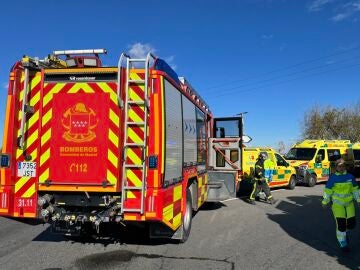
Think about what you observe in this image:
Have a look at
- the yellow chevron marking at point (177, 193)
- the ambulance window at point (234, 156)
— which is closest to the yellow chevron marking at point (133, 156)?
the yellow chevron marking at point (177, 193)

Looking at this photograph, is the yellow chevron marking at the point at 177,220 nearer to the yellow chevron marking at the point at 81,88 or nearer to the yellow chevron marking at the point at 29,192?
the yellow chevron marking at the point at 29,192

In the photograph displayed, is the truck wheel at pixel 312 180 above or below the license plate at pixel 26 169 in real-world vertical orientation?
below

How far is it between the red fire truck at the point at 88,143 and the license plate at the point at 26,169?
0.02 metres

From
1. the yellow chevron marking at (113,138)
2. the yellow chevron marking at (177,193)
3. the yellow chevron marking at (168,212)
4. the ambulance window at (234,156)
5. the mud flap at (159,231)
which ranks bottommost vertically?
the mud flap at (159,231)

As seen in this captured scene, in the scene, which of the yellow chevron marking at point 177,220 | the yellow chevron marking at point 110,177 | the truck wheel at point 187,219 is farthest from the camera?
the truck wheel at point 187,219

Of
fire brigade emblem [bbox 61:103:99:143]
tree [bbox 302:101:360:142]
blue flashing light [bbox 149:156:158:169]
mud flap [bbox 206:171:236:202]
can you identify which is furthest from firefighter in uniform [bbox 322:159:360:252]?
tree [bbox 302:101:360:142]

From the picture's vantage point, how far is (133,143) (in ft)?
21.2

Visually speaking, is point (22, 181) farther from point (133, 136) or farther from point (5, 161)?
point (133, 136)

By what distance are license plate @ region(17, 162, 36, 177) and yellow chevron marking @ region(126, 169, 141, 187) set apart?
1.56 m

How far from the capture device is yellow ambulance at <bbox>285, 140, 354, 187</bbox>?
2100 centimetres

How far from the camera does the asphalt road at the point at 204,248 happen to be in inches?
256

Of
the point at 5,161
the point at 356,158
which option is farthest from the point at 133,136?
the point at 356,158

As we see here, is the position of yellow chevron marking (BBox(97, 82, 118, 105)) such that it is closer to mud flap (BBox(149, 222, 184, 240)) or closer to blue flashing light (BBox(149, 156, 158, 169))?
blue flashing light (BBox(149, 156, 158, 169))

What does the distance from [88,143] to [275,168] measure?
1294cm
